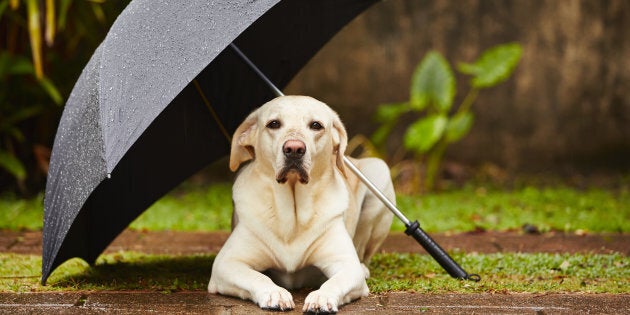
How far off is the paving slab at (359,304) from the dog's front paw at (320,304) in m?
0.12

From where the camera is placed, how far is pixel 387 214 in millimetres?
4996

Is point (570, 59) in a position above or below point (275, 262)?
above

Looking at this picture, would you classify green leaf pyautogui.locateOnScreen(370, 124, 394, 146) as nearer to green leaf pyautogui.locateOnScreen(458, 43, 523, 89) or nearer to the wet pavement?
green leaf pyautogui.locateOnScreen(458, 43, 523, 89)

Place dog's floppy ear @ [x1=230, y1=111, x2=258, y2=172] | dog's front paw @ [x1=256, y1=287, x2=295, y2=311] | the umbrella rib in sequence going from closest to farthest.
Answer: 1. dog's front paw @ [x1=256, y1=287, x2=295, y2=311]
2. dog's floppy ear @ [x1=230, y1=111, x2=258, y2=172]
3. the umbrella rib

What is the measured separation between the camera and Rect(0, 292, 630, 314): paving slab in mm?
3756

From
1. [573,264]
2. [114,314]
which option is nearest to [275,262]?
[114,314]

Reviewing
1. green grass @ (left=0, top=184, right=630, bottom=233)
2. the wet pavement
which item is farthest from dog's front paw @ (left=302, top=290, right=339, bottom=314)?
green grass @ (left=0, top=184, right=630, bottom=233)


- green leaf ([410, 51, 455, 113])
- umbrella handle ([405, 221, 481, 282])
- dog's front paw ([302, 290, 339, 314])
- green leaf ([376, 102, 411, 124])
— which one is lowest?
dog's front paw ([302, 290, 339, 314])

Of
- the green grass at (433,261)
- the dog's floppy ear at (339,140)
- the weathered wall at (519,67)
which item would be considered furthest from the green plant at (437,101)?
the dog's floppy ear at (339,140)

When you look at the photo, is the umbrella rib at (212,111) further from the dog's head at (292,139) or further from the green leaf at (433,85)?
the green leaf at (433,85)

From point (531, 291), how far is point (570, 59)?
5.56m

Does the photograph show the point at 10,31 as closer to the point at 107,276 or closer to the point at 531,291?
the point at 107,276

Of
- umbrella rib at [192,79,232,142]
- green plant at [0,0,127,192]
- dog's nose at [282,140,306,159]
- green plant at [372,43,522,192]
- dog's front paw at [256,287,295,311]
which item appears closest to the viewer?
dog's front paw at [256,287,295,311]

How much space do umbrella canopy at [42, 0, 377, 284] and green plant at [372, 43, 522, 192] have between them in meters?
3.09
